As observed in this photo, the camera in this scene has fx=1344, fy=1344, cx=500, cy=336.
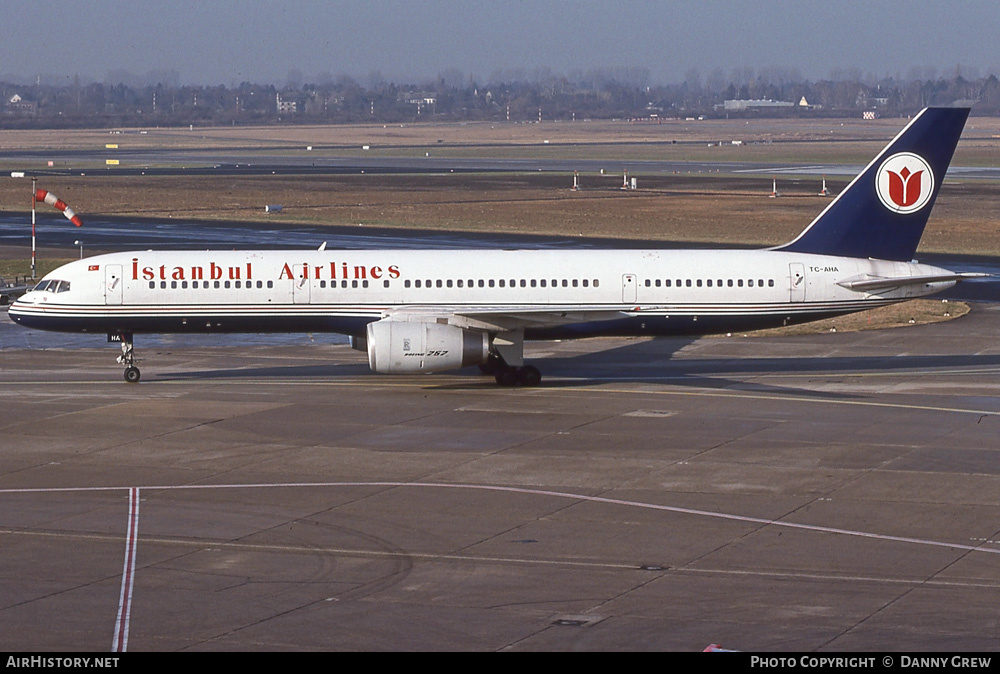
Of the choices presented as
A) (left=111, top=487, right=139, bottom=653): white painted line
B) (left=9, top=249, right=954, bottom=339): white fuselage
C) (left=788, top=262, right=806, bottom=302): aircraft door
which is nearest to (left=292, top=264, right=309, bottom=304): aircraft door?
(left=9, top=249, right=954, bottom=339): white fuselage

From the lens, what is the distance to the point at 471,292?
40812mm

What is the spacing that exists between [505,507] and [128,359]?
1963 cm

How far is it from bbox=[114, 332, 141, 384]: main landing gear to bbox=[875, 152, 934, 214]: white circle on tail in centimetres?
2397

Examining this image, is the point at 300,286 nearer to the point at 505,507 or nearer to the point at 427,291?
the point at 427,291

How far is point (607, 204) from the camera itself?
108 metres

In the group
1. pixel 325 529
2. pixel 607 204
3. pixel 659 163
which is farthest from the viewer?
pixel 659 163

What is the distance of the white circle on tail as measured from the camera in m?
42.4

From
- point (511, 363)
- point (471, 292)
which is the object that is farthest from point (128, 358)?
point (511, 363)

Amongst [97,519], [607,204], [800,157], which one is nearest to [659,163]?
[800,157]

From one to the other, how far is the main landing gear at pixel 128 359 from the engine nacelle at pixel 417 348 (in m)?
8.34

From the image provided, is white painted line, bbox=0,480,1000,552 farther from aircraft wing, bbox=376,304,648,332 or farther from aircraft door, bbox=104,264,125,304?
aircraft door, bbox=104,264,125,304

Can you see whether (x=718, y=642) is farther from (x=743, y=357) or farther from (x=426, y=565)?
(x=743, y=357)

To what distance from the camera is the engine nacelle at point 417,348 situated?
1499 inches

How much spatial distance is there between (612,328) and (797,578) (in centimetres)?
1977
